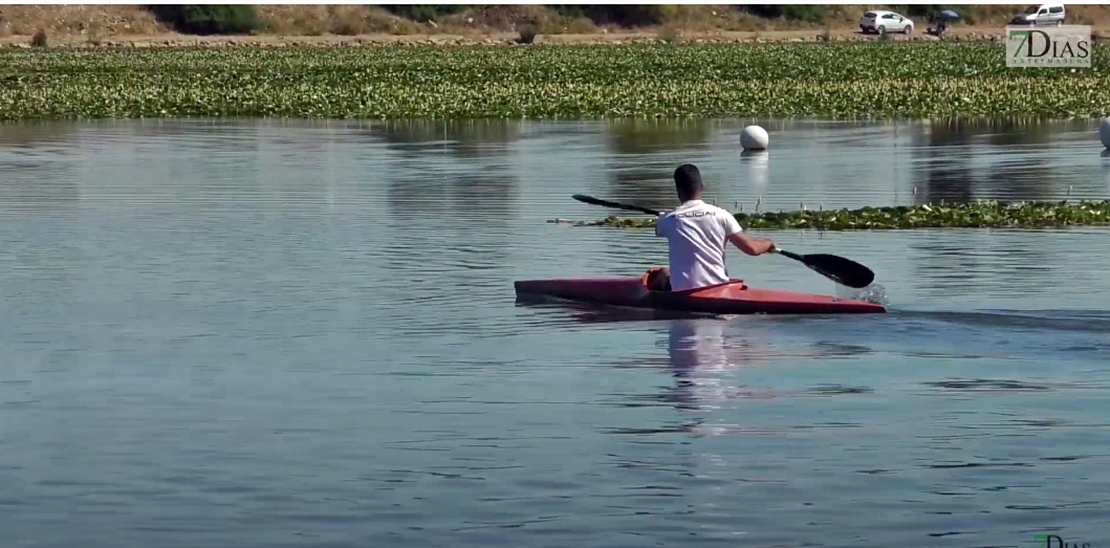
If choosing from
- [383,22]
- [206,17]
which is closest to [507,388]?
[206,17]

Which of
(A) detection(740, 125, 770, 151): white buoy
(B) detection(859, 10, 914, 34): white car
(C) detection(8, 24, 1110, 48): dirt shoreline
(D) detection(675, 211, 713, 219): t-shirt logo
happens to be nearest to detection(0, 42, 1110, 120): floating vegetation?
(A) detection(740, 125, 770, 151): white buoy

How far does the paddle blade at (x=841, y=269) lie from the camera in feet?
57.0

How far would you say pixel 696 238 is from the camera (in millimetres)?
16719

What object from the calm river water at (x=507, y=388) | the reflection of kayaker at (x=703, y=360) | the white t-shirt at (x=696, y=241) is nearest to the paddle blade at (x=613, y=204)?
the calm river water at (x=507, y=388)

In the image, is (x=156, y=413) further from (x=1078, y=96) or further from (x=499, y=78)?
(x=499, y=78)

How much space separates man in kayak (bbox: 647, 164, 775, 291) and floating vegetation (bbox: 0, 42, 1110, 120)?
1293 inches

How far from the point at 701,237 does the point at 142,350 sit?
14.9 ft

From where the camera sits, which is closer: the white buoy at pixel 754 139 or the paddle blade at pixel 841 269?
the paddle blade at pixel 841 269

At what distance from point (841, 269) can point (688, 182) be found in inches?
71.1

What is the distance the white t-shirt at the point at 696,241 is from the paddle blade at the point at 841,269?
983mm

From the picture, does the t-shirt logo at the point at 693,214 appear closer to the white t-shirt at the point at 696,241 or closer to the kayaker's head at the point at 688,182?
the white t-shirt at the point at 696,241

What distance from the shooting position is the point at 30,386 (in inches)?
560

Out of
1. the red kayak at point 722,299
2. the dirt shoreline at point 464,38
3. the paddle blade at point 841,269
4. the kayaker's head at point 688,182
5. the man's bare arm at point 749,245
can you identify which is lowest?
the red kayak at point 722,299

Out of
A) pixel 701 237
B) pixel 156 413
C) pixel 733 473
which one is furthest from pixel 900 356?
pixel 156 413
